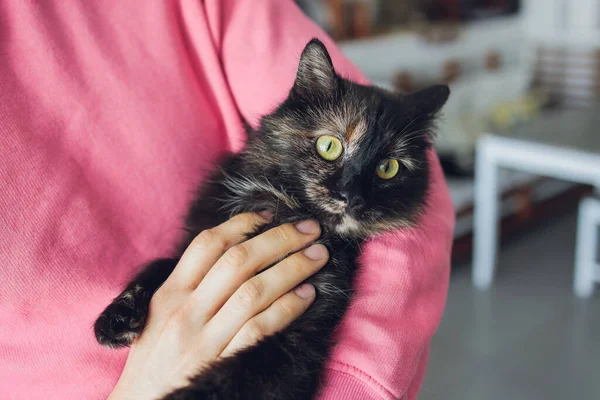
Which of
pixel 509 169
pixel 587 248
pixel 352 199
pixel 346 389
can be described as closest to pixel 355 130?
pixel 352 199

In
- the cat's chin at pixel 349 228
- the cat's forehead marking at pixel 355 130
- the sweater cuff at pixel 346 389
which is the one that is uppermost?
the cat's forehead marking at pixel 355 130

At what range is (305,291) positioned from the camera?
0.96 meters

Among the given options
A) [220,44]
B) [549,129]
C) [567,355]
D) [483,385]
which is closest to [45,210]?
[220,44]

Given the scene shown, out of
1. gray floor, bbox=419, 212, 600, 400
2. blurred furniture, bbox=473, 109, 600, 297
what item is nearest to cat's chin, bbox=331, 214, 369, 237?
gray floor, bbox=419, 212, 600, 400

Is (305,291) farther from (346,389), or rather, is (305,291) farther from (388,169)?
(388,169)

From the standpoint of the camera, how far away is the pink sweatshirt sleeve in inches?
32.0

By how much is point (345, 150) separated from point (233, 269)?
36 centimetres

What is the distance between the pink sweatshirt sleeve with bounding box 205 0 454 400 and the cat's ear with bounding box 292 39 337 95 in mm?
26

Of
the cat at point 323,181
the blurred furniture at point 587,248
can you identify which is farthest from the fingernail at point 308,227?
the blurred furniture at point 587,248

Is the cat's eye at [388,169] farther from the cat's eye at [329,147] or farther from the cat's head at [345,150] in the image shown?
the cat's eye at [329,147]

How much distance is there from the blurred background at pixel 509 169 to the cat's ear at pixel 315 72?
0.75 m

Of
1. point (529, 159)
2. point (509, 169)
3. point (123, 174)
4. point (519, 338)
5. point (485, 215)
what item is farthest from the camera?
point (509, 169)

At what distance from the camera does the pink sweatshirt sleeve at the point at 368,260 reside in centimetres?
81

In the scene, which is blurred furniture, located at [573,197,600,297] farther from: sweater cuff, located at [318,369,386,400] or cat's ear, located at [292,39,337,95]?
sweater cuff, located at [318,369,386,400]
